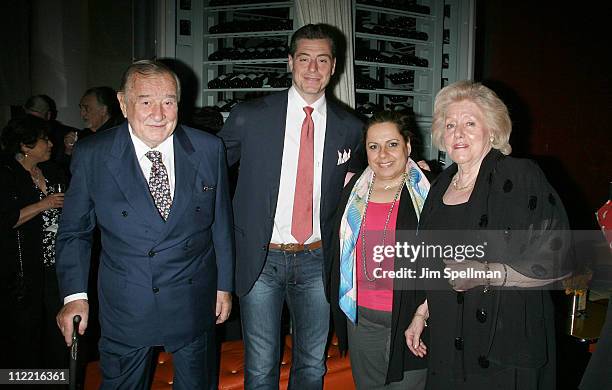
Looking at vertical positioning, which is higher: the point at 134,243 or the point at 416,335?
the point at 134,243

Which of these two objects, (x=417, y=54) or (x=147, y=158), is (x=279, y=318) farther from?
(x=417, y=54)

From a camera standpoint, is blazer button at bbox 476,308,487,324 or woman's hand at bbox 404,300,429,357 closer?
blazer button at bbox 476,308,487,324

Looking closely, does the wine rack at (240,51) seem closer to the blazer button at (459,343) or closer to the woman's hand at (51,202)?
the woman's hand at (51,202)

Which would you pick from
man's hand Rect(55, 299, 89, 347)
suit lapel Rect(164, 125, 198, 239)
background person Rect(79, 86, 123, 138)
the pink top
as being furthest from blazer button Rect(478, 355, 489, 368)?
background person Rect(79, 86, 123, 138)

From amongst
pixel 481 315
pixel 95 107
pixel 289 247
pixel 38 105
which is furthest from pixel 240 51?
pixel 481 315

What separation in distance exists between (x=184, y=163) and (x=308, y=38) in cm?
90

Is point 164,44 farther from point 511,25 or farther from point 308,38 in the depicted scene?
point 511,25

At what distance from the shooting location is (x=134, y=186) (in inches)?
69.7

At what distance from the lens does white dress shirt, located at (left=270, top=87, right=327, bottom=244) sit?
87.4 inches

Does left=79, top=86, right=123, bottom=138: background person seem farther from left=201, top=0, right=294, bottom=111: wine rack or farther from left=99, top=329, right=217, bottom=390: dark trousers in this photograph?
left=99, top=329, right=217, bottom=390: dark trousers

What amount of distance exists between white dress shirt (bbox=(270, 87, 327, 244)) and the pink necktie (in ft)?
0.07

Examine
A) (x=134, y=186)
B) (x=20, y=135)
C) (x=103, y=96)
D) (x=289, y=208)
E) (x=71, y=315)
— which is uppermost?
(x=103, y=96)

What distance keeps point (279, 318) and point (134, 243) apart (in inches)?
32.0

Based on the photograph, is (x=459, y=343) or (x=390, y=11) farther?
(x=390, y=11)
